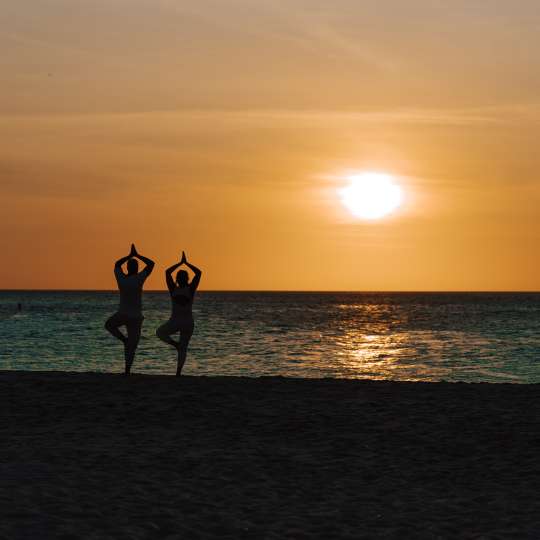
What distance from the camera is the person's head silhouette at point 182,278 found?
16.7 m

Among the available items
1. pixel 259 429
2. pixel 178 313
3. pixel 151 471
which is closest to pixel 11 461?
pixel 151 471

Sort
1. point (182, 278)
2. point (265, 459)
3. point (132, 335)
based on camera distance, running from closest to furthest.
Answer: point (265, 459) < point (132, 335) < point (182, 278)

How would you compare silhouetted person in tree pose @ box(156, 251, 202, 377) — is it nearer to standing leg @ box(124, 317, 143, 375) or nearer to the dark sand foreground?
standing leg @ box(124, 317, 143, 375)

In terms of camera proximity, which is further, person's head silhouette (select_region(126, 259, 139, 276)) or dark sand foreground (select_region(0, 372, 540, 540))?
person's head silhouette (select_region(126, 259, 139, 276))

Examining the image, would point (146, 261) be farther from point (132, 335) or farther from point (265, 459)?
point (265, 459)

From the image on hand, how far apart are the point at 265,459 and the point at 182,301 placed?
5.92 m

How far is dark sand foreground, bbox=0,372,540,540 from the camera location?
867 centimetres

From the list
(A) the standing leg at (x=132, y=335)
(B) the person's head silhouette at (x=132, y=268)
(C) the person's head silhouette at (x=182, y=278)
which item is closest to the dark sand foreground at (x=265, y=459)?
(A) the standing leg at (x=132, y=335)

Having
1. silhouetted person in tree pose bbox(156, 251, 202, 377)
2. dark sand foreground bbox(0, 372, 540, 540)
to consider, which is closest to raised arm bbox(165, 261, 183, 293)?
silhouetted person in tree pose bbox(156, 251, 202, 377)

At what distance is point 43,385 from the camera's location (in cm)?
1556

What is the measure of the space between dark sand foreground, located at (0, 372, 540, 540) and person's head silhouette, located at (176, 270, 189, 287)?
1736 millimetres

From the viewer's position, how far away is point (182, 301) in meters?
16.6

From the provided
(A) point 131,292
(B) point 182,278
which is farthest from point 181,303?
(A) point 131,292

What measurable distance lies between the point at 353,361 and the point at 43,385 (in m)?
25.8
